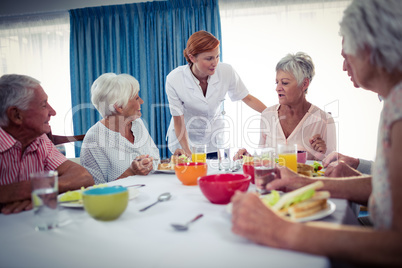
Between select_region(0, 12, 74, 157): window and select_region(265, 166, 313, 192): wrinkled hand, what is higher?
select_region(0, 12, 74, 157): window

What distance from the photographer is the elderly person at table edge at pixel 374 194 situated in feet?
2.08

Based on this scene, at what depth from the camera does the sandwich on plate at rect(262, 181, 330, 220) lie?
0.82 metres

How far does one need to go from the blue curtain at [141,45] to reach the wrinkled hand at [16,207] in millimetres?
3286

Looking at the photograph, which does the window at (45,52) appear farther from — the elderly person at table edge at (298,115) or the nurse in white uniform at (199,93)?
the elderly person at table edge at (298,115)

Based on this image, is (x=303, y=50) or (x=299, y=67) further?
(x=303, y=50)

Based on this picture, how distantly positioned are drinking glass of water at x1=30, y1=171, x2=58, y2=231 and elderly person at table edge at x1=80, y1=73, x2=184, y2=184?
1091mm

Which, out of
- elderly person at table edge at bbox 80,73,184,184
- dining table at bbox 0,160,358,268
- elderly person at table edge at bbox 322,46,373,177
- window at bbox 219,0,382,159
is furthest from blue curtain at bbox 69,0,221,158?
dining table at bbox 0,160,358,268

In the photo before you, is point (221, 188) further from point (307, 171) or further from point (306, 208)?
point (307, 171)

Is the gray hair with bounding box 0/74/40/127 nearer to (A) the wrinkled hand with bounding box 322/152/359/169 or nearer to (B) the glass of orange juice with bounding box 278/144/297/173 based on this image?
(B) the glass of orange juice with bounding box 278/144/297/173

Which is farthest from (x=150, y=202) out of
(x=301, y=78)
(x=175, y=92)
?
(x=175, y=92)

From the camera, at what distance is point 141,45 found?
14.5 ft

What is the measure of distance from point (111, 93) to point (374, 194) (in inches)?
71.8

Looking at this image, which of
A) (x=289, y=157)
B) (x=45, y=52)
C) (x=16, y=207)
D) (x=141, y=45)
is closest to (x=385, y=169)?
(x=289, y=157)

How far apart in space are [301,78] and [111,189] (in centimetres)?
185
